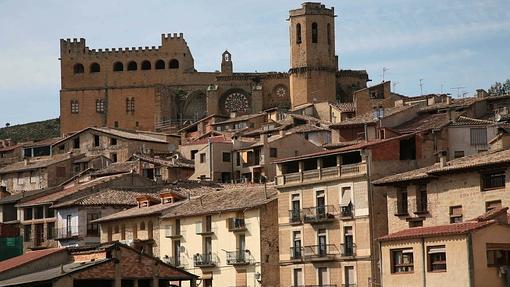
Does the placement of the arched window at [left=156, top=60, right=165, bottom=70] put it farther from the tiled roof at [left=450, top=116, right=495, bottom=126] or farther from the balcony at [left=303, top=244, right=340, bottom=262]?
the balcony at [left=303, top=244, right=340, bottom=262]

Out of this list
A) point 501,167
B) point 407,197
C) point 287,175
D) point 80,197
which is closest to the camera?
point 501,167

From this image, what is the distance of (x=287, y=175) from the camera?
67.1 meters

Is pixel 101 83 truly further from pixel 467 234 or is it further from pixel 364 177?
pixel 467 234

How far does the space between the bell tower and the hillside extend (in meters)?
36.6

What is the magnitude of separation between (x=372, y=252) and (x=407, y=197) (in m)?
3.07

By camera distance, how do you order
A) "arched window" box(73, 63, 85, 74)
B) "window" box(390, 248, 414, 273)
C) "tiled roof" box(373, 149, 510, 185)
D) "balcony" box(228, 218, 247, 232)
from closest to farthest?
1. "window" box(390, 248, 414, 273)
2. "tiled roof" box(373, 149, 510, 185)
3. "balcony" box(228, 218, 247, 232)
4. "arched window" box(73, 63, 85, 74)

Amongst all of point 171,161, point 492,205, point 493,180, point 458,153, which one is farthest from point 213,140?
point 492,205

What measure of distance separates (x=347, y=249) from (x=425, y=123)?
13932mm

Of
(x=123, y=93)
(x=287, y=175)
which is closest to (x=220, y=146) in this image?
(x=287, y=175)

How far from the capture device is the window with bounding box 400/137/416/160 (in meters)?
65.2

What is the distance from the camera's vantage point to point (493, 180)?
184 feet

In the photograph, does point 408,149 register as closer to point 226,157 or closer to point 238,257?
point 238,257

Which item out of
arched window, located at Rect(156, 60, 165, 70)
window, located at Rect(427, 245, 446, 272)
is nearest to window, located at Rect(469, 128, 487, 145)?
window, located at Rect(427, 245, 446, 272)

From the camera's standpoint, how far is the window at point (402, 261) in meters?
54.3
